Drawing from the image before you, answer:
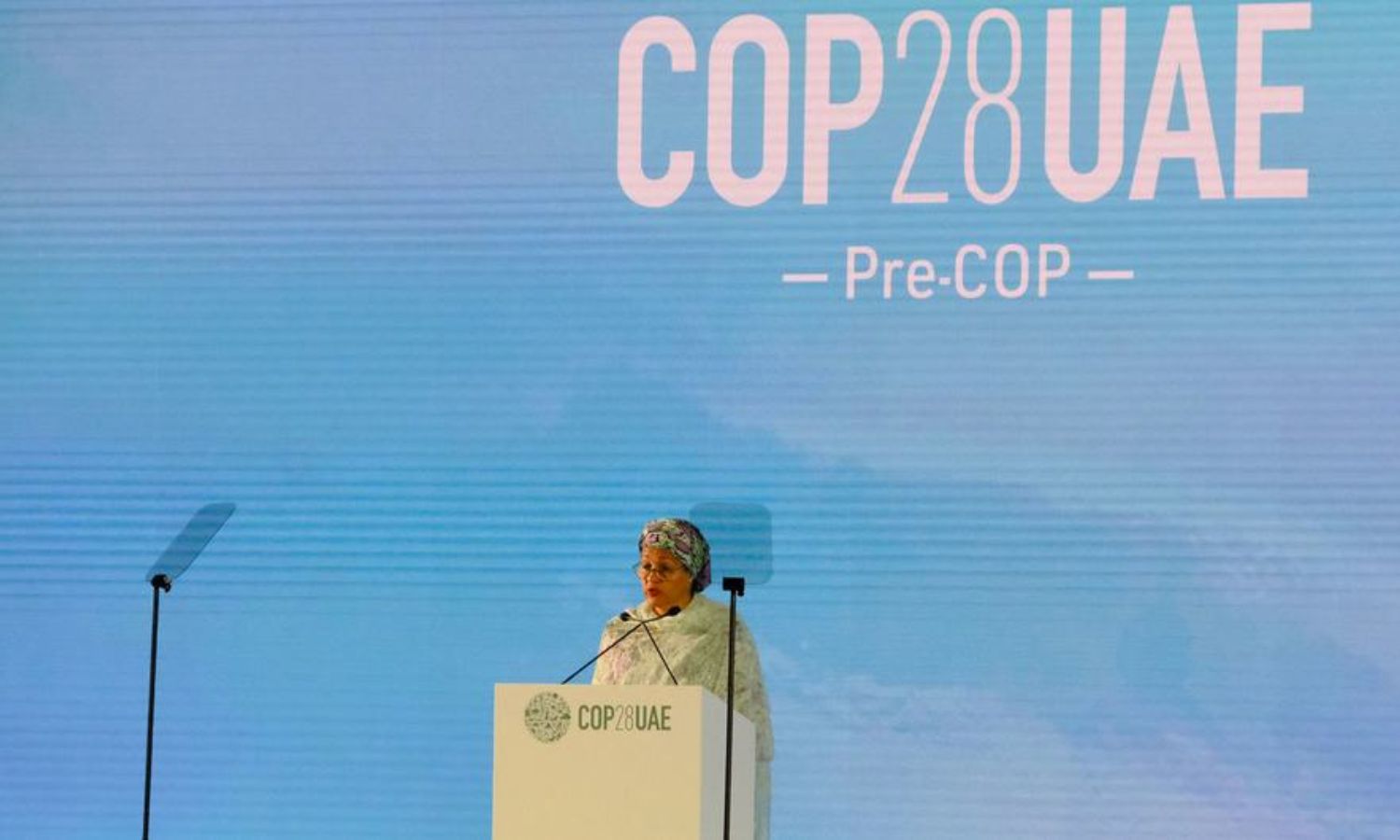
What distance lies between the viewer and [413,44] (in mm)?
5953

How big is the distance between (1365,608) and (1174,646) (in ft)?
1.38

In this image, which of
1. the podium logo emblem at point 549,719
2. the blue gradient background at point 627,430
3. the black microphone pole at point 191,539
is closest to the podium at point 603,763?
the podium logo emblem at point 549,719

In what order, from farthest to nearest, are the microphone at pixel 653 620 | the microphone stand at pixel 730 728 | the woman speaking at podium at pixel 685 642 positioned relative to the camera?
the woman speaking at podium at pixel 685 642, the microphone at pixel 653 620, the microphone stand at pixel 730 728

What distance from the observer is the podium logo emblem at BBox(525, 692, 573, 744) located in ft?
13.8

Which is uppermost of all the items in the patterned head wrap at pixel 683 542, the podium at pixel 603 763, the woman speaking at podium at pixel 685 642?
the patterned head wrap at pixel 683 542

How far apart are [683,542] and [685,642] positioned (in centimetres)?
21

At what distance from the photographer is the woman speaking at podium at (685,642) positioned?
200 inches

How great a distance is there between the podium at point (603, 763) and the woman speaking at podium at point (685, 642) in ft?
2.78

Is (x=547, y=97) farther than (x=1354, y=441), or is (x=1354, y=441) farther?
(x=547, y=97)

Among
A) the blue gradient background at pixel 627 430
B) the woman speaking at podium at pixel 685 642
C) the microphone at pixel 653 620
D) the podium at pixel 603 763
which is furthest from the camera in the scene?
the blue gradient background at pixel 627 430

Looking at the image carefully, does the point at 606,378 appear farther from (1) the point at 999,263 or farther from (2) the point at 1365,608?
(2) the point at 1365,608

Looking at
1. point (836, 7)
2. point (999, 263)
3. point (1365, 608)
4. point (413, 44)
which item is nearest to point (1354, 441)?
point (1365, 608)

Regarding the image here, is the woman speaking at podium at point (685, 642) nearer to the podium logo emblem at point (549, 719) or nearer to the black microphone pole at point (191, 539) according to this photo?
the podium logo emblem at point (549, 719)

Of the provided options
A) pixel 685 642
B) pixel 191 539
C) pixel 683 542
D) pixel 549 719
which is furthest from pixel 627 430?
pixel 549 719
